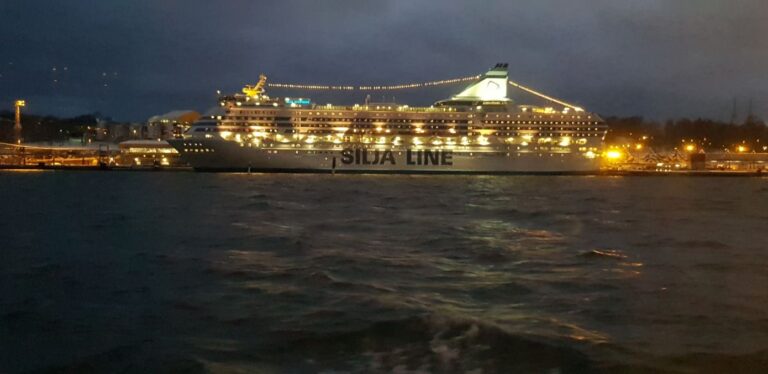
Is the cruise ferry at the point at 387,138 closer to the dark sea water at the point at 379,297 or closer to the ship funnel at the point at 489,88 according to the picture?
the ship funnel at the point at 489,88

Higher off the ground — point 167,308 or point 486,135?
point 486,135

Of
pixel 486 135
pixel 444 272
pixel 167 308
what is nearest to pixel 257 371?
pixel 167 308

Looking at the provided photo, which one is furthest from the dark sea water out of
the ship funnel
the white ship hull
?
the ship funnel

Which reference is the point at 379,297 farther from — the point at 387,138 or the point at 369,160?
the point at 387,138

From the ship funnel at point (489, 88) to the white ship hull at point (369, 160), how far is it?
8.02 metres

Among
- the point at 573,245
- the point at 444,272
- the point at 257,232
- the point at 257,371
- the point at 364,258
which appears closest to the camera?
the point at 257,371

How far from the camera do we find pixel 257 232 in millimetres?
16812

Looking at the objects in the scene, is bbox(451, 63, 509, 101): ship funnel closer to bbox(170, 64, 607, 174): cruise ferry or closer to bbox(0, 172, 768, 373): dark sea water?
bbox(170, 64, 607, 174): cruise ferry

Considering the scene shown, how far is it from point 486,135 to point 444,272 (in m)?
50.8

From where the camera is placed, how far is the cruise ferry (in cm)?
5759

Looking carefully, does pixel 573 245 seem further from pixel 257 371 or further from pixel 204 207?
pixel 204 207

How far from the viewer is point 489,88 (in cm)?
6631

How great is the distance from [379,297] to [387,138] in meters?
51.7

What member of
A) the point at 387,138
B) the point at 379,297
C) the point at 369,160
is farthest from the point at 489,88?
the point at 379,297
